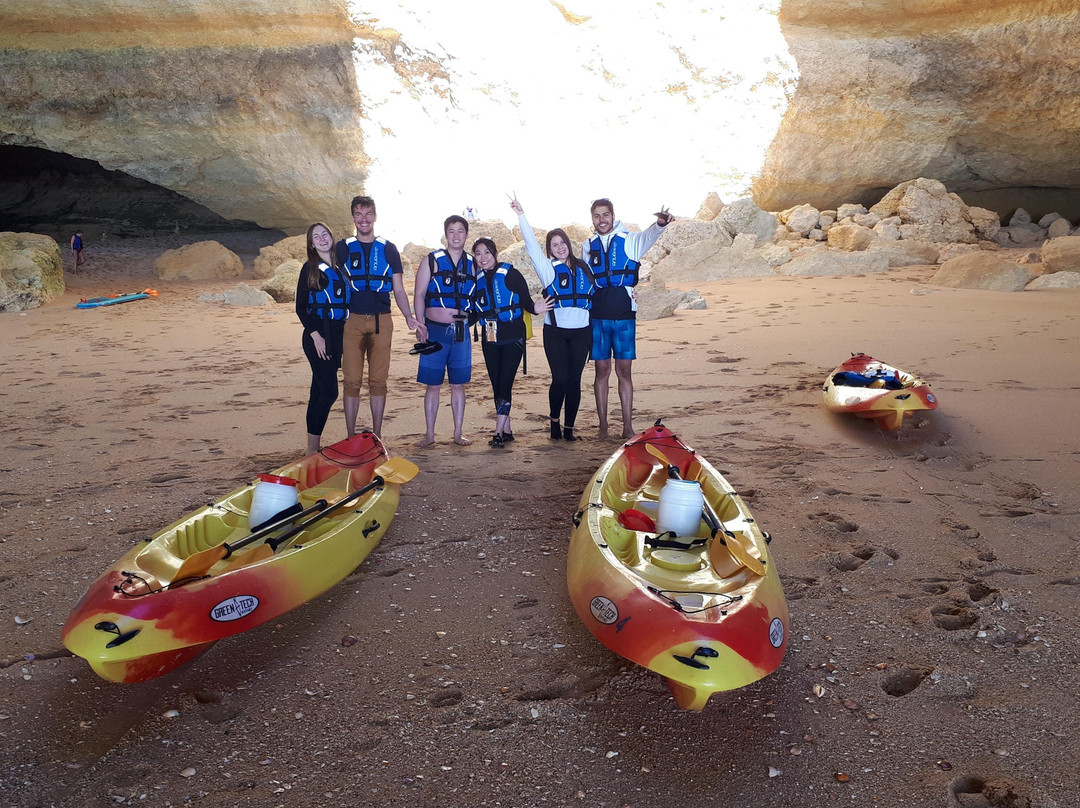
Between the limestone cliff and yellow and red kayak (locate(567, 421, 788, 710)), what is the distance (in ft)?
45.5

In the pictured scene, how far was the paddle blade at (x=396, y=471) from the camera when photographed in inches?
159

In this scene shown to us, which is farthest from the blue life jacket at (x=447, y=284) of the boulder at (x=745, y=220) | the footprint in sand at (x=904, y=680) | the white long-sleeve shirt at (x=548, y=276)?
the boulder at (x=745, y=220)

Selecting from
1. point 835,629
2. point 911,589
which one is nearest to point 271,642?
point 835,629

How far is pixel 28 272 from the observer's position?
41.5 feet

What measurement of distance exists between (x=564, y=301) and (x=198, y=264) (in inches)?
510

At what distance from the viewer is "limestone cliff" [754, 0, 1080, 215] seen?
44.8 feet

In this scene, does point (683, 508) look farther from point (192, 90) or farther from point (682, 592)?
point (192, 90)

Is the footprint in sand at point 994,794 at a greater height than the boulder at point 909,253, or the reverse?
the boulder at point 909,253

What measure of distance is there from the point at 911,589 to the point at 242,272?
1550 cm

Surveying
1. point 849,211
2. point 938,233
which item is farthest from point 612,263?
point 849,211

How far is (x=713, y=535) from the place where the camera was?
10.8 feet

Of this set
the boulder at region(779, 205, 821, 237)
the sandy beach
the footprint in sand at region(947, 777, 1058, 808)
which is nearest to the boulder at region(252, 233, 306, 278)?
the sandy beach

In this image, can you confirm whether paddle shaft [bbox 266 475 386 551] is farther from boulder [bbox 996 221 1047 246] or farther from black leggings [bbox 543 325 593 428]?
boulder [bbox 996 221 1047 246]

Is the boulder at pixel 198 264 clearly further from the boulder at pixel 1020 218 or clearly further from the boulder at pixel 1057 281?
the boulder at pixel 1020 218
